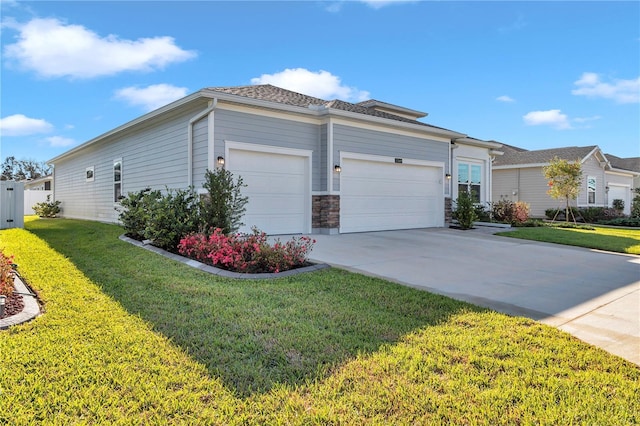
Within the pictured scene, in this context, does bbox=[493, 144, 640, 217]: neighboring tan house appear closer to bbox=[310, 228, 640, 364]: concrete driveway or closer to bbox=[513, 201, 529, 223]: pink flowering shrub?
bbox=[513, 201, 529, 223]: pink flowering shrub

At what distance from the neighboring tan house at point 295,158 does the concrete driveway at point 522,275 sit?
1.36 meters

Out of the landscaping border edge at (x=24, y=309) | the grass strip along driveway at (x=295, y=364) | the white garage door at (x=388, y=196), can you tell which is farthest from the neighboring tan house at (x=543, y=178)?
the landscaping border edge at (x=24, y=309)

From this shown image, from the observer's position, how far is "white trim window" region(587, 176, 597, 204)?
925 inches

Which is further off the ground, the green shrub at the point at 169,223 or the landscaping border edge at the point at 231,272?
the green shrub at the point at 169,223

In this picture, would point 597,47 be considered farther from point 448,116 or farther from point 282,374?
point 282,374

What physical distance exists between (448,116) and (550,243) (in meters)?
11.5

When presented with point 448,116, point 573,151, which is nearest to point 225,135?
point 448,116

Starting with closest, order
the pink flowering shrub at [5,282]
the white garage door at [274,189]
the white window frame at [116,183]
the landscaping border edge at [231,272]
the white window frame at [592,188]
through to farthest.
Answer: the pink flowering shrub at [5,282] → the landscaping border edge at [231,272] → the white garage door at [274,189] → the white window frame at [116,183] → the white window frame at [592,188]

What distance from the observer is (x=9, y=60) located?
11.3 m

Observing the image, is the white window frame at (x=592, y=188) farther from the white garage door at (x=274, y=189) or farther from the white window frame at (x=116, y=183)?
the white window frame at (x=116, y=183)

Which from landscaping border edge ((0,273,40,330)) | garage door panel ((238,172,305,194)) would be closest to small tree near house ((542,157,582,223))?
garage door panel ((238,172,305,194))

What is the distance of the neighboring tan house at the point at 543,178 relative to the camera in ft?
74.4

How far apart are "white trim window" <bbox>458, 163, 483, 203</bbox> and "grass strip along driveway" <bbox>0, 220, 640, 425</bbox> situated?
40.3ft

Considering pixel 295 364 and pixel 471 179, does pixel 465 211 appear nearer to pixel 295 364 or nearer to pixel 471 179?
pixel 471 179
